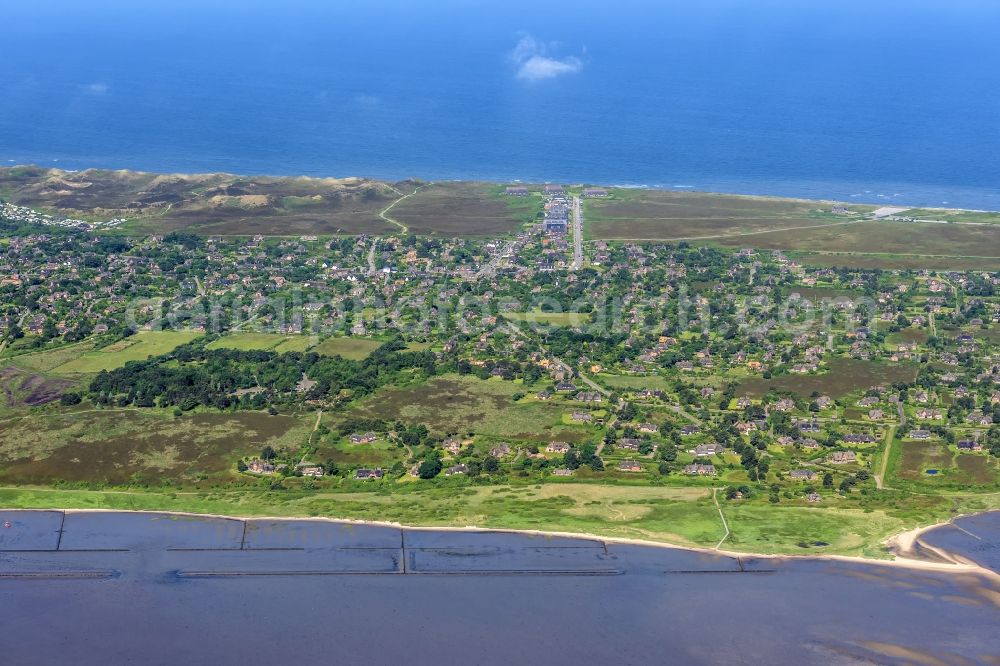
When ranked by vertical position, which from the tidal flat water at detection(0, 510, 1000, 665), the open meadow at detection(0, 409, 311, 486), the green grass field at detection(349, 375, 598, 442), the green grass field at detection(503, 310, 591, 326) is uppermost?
the green grass field at detection(503, 310, 591, 326)

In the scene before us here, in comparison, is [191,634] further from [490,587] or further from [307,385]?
[307,385]

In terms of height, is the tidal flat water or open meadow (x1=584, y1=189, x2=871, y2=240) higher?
open meadow (x1=584, y1=189, x2=871, y2=240)

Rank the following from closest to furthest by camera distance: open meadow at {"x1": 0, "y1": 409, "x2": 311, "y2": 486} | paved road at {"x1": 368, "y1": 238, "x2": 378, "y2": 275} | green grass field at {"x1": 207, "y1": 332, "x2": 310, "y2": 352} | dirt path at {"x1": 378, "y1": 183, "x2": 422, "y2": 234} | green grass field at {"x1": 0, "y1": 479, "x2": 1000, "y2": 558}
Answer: green grass field at {"x1": 0, "y1": 479, "x2": 1000, "y2": 558}, open meadow at {"x1": 0, "y1": 409, "x2": 311, "y2": 486}, green grass field at {"x1": 207, "y1": 332, "x2": 310, "y2": 352}, paved road at {"x1": 368, "y1": 238, "x2": 378, "y2": 275}, dirt path at {"x1": 378, "y1": 183, "x2": 422, "y2": 234}

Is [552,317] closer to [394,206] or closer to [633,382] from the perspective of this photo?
[633,382]

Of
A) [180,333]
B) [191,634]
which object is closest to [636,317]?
[180,333]

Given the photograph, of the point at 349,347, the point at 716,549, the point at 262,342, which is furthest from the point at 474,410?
the point at 262,342

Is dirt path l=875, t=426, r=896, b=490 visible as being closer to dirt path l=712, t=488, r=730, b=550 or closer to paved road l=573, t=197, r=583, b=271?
dirt path l=712, t=488, r=730, b=550

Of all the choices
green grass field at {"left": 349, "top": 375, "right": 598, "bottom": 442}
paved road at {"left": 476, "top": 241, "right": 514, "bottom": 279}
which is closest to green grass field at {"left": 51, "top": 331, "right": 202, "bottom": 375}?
green grass field at {"left": 349, "top": 375, "right": 598, "bottom": 442}

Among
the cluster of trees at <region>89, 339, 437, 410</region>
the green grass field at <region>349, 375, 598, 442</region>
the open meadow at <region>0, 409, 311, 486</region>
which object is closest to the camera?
the open meadow at <region>0, 409, 311, 486</region>
